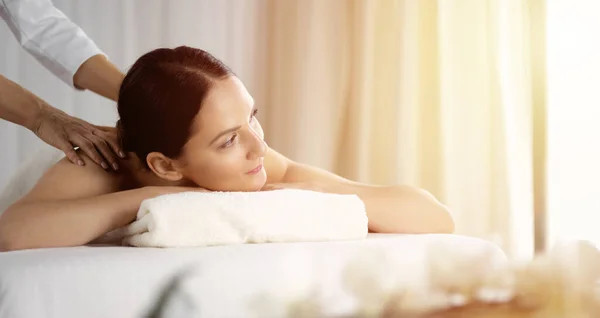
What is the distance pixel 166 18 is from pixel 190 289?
7.92ft

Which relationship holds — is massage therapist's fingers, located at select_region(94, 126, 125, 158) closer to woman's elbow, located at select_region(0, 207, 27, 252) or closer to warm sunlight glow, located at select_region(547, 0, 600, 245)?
woman's elbow, located at select_region(0, 207, 27, 252)

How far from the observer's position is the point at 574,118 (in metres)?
2.13

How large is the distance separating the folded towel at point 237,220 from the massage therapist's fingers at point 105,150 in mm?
294

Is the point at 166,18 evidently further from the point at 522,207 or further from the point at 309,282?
the point at 309,282

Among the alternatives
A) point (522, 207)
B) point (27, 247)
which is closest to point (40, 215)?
point (27, 247)

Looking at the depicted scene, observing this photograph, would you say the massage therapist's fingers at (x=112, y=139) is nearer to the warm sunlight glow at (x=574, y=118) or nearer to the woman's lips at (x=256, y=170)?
the woman's lips at (x=256, y=170)

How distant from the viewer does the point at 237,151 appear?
1.16 metres

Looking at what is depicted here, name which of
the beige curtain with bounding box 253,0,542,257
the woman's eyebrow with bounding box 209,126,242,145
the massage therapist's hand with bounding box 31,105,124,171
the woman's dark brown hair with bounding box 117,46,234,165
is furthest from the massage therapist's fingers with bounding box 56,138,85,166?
the beige curtain with bounding box 253,0,542,257

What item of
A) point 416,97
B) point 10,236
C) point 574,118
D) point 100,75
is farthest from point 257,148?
point 416,97

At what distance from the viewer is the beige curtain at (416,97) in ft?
7.40

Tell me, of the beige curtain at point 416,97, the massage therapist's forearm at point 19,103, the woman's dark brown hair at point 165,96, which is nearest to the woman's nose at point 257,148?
the woman's dark brown hair at point 165,96

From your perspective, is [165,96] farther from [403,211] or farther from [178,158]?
A: [403,211]

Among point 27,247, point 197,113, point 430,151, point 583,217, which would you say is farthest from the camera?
point 430,151

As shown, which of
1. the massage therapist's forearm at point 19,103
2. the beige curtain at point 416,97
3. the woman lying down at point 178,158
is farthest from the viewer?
the beige curtain at point 416,97
